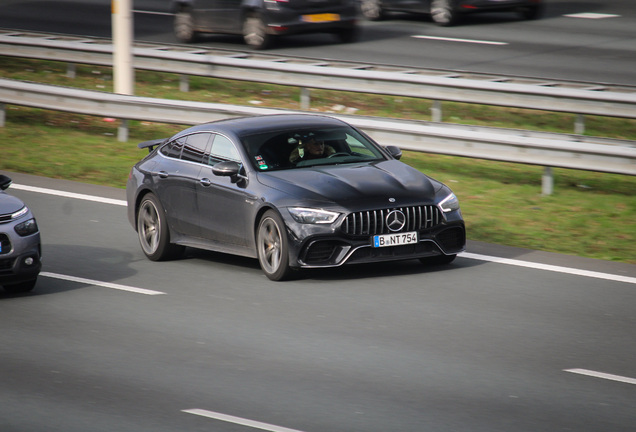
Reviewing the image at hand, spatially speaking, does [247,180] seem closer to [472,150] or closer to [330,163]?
[330,163]

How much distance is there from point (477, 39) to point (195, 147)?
46.8 ft

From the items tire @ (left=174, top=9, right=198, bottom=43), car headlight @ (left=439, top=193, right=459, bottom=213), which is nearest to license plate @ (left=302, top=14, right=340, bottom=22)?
tire @ (left=174, top=9, right=198, bottom=43)

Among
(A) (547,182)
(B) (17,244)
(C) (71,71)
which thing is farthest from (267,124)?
(C) (71,71)

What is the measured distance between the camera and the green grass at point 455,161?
13172 millimetres

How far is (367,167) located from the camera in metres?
11.4

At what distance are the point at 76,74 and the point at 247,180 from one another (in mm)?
13113

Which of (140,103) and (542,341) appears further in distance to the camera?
(140,103)

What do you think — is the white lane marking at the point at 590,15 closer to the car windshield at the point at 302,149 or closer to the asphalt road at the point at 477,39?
the asphalt road at the point at 477,39

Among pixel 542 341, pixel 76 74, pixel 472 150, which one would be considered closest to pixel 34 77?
pixel 76 74

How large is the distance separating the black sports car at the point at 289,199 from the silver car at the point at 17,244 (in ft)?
6.13

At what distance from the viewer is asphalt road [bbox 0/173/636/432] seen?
7.10 metres

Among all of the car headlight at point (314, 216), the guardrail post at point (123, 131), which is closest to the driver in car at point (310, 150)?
the car headlight at point (314, 216)

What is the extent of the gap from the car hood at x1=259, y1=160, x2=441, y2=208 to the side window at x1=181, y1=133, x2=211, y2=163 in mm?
1094

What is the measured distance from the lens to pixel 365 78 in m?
18.3
